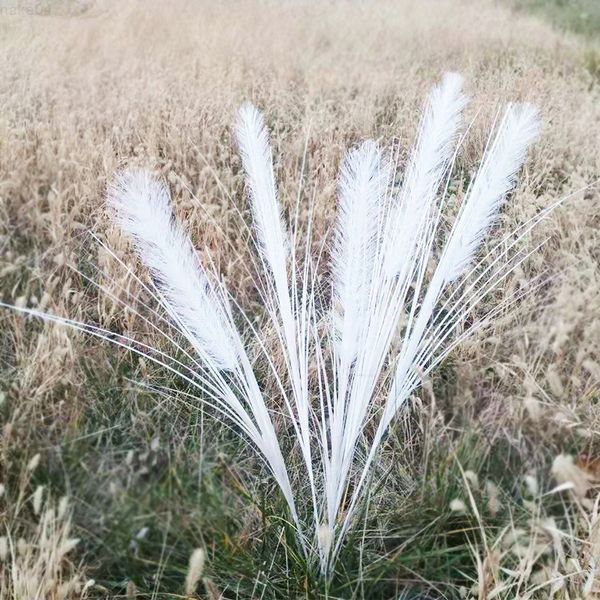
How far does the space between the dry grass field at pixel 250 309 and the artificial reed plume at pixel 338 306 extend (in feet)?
0.12

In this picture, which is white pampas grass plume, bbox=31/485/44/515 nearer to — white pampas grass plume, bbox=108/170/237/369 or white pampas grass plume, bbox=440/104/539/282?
white pampas grass plume, bbox=108/170/237/369

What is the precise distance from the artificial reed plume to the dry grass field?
38 mm

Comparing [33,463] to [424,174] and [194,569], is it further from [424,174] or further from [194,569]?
[424,174]

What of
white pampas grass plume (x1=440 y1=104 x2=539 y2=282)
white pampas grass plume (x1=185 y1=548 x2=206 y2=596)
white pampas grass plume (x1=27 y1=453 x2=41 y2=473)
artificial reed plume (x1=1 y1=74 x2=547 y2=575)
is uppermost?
white pampas grass plume (x1=440 y1=104 x2=539 y2=282)

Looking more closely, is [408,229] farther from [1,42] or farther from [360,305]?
[1,42]

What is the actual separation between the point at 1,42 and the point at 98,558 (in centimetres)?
102

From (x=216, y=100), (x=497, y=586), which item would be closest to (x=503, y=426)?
(x=497, y=586)

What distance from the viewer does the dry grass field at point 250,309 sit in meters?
0.98

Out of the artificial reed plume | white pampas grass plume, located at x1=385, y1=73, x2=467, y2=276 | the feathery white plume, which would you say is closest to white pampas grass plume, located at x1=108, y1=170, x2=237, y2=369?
the artificial reed plume

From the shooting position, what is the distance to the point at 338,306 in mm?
1138

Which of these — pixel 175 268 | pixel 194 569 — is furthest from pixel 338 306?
pixel 194 569

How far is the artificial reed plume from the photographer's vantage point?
1064 mm

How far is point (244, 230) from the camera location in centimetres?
121

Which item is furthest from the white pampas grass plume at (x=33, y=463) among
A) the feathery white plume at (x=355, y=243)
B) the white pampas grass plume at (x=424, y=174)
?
the white pampas grass plume at (x=424, y=174)
